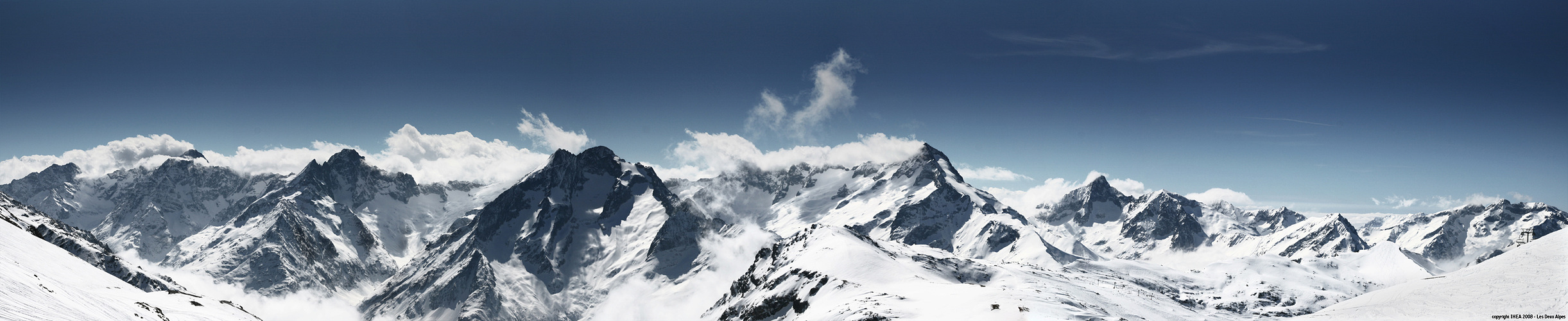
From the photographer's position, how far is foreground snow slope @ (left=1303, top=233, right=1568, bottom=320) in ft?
112

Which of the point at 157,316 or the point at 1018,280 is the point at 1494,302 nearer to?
the point at 157,316

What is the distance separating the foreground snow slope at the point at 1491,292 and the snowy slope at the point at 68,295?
6146 centimetres

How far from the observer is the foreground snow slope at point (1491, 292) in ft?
112

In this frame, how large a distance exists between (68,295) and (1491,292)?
75005mm

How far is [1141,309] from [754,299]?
62.7 m

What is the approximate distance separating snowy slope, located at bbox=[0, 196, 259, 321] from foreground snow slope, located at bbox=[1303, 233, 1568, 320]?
6146 cm

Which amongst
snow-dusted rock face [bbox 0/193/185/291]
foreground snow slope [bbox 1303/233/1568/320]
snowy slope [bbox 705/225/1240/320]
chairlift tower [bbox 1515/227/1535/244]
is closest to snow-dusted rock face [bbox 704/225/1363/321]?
snowy slope [bbox 705/225/1240/320]

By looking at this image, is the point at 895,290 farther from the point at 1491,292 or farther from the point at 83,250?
the point at 83,250

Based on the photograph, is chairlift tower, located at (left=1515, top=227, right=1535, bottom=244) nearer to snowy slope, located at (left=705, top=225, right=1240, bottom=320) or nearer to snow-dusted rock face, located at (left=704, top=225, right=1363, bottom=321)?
snow-dusted rock face, located at (left=704, top=225, right=1363, bottom=321)

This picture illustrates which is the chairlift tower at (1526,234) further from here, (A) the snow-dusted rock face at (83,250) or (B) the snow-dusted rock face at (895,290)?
(A) the snow-dusted rock face at (83,250)

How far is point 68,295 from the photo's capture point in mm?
35625

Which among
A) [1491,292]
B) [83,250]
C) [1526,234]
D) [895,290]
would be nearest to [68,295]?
[1491,292]

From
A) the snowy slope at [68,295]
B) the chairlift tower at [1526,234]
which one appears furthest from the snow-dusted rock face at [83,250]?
the chairlift tower at [1526,234]

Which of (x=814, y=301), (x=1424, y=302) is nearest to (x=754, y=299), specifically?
(x=814, y=301)
